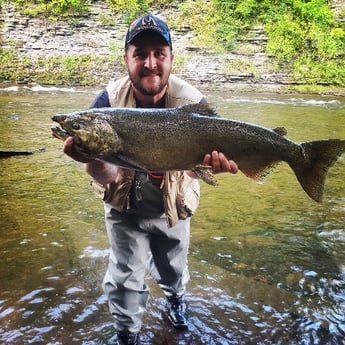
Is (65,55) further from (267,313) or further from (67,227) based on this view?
(267,313)

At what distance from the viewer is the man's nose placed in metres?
2.64

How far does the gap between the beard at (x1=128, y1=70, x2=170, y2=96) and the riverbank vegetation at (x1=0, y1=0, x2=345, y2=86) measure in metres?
23.4

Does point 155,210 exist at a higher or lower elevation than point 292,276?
higher

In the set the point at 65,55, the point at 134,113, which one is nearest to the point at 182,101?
the point at 134,113

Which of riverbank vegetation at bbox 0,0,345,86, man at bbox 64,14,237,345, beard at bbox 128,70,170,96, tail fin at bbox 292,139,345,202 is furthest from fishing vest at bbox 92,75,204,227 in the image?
riverbank vegetation at bbox 0,0,345,86

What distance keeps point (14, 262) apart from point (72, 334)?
1282mm

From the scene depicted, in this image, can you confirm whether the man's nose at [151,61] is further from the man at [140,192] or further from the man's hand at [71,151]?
the man's hand at [71,151]

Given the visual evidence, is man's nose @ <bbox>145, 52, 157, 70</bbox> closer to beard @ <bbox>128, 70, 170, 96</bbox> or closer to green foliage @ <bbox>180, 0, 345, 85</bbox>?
beard @ <bbox>128, 70, 170, 96</bbox>

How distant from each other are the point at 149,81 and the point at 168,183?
0.70 m

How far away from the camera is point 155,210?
9.43 feet

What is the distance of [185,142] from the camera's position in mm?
2590

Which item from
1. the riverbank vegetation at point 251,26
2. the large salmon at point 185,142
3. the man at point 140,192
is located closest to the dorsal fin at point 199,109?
the large salmon at point 185,142

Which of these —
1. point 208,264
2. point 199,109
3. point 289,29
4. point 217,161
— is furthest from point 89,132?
point 289,29

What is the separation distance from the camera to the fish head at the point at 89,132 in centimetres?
240
